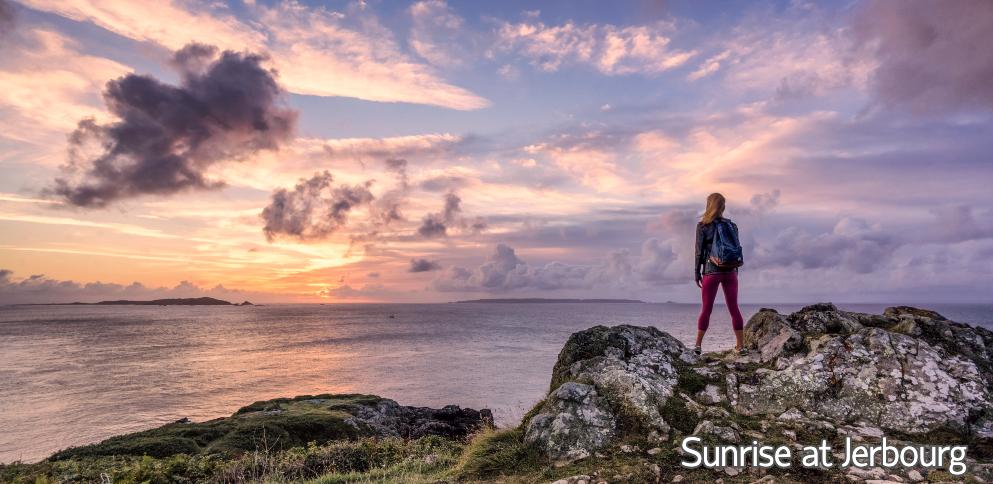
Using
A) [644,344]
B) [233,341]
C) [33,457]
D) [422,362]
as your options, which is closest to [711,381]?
[644,344]

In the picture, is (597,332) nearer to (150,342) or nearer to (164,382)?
(164,382)

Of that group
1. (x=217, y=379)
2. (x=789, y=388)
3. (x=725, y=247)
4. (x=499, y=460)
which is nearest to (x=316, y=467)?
(x=499, y=460)

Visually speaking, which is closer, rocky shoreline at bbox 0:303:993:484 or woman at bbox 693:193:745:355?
rocky shoreline at bbox 0:303:993:484

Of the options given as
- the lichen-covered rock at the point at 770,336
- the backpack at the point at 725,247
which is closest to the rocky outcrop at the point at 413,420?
the lichen-covered rock at the point at 770,336

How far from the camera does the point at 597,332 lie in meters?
10.6

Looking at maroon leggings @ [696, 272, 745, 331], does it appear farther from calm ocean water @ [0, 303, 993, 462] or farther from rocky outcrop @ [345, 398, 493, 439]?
calm ocean water @ [0, 303, 993, 462]

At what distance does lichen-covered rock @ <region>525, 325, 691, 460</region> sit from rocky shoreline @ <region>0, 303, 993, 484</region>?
0.02m

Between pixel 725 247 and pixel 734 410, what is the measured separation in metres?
3.44

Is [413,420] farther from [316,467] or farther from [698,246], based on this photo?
[698,246]

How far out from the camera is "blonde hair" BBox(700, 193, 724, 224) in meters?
10.6

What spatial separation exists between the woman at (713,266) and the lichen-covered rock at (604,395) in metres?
1.50

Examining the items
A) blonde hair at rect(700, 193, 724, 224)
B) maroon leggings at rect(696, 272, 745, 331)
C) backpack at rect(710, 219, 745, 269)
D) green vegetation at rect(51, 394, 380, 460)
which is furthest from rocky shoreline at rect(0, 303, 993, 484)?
green vegetation at rect(51, 394, 380, 460)

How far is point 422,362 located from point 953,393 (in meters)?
66.0

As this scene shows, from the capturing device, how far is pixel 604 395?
829 centimetres
